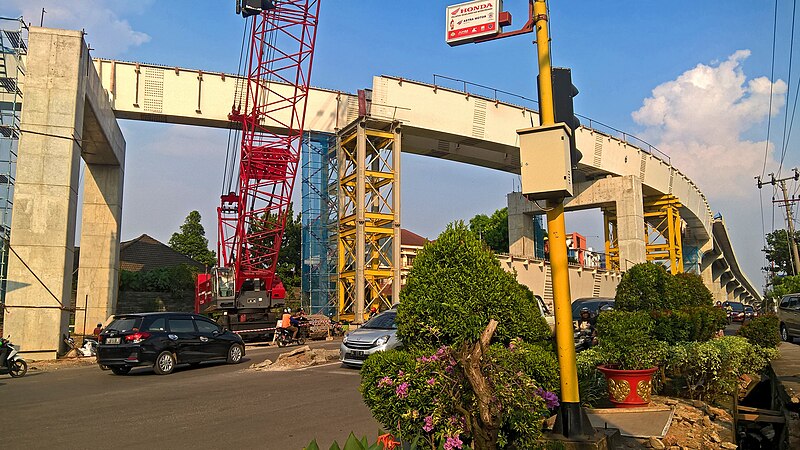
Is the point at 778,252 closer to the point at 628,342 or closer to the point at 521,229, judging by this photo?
the point at 521,229

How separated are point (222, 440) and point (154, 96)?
24746mm

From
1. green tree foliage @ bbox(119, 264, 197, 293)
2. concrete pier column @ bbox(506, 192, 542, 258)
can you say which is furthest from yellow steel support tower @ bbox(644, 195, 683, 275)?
green tree foliage @ bbox(119, 264, 197, 293)

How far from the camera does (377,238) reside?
32.4 meters

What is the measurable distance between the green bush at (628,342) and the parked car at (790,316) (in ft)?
51.8

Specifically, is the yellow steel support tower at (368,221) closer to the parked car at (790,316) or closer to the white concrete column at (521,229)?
the white concrete column at (521,229)

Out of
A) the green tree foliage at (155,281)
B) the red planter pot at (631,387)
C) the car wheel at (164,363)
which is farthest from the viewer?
the green tree foliage at (155,281)

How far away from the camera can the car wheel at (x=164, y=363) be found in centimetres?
1435

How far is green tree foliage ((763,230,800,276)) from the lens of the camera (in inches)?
2805

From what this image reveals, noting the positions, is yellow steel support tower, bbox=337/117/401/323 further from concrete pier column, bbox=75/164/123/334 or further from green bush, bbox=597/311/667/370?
green bush, bbox=597/311/667/370

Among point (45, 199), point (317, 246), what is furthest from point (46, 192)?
point (317, 246)

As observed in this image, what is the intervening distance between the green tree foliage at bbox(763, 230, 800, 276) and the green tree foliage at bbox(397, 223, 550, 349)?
259 feet

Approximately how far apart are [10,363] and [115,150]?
15176mm

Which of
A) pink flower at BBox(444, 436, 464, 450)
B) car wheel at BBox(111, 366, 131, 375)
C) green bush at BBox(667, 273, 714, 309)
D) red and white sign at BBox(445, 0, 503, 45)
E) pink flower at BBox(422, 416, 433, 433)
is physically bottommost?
car wheel at BBox(111, 366, 131, 375)

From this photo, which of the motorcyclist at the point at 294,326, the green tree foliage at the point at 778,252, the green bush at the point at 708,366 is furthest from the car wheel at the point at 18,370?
the green tree foliage at the point at 778,252
